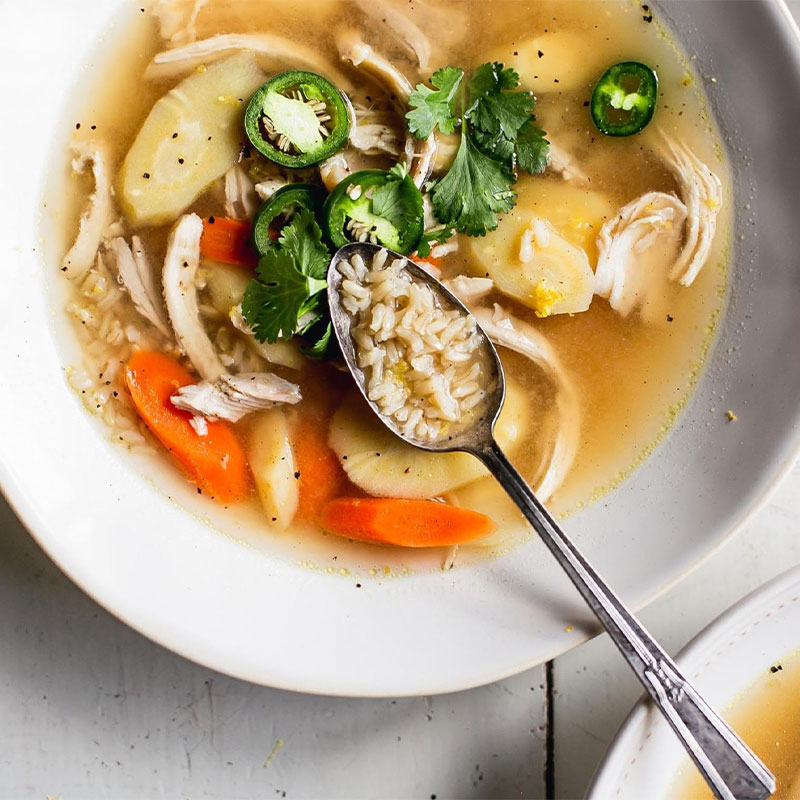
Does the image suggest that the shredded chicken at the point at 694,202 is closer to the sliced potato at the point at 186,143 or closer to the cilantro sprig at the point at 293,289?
the cilantro sprig at the point at 293,289

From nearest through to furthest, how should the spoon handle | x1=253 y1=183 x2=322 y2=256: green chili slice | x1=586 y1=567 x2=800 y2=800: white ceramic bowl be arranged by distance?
the spoon handle, x1=586 y1=567 x2=800 y2=800: white ceramic bowl, x1=253 y1=183 x2=322 y2=256: green chili slice

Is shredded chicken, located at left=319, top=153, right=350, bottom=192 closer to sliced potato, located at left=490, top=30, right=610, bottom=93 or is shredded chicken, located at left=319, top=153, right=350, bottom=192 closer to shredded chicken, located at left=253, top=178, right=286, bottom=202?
shredded chicken, located at left=253, top=178, right=286, bottom=202

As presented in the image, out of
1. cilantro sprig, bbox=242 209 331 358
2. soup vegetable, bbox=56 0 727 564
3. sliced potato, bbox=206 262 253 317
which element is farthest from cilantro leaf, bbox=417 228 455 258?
sliced potato, bbox=206 262 253 317

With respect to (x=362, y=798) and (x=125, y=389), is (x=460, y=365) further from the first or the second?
(x=362, y=798)

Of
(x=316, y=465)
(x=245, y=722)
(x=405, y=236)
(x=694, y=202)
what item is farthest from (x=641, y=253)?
(x=245, y=722)

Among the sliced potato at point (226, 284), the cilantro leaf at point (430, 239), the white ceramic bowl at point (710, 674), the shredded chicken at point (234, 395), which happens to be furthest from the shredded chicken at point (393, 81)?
the white ceramic bowl at point (710, 674)

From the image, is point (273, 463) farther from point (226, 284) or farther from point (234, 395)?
point (226, 284)
